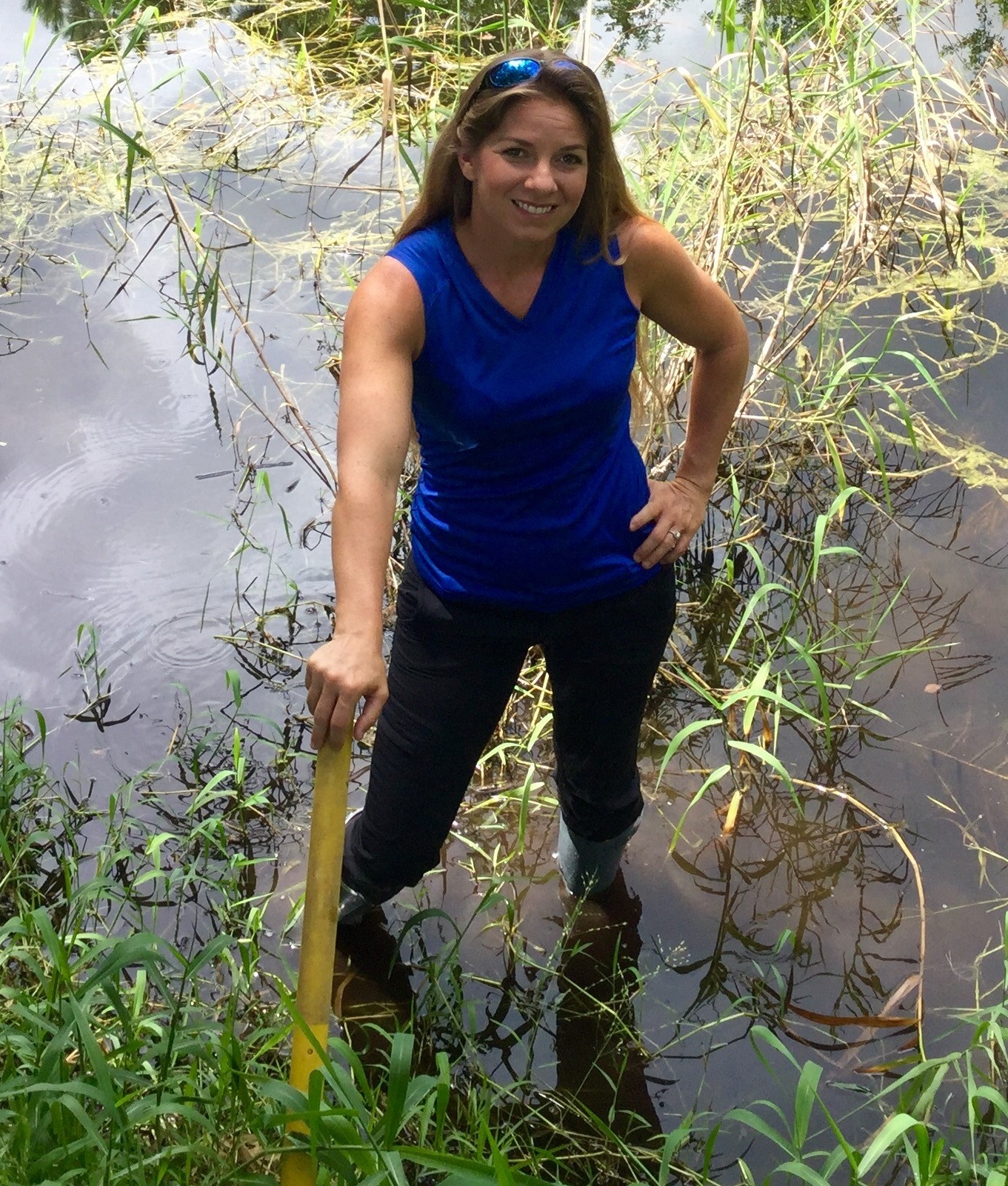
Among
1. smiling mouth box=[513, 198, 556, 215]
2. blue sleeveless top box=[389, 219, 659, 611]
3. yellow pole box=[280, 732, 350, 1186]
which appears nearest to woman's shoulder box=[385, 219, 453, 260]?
blue sleeveless top box=[389, 219, 659, 611]

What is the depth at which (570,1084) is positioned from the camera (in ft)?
7.13

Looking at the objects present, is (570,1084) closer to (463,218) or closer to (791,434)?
(463,218)

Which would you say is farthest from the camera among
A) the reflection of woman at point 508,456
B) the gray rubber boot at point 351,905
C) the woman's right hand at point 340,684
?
the gray rubber boot at point 351,905

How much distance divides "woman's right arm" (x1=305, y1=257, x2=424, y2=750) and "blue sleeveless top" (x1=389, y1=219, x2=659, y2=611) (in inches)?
1.7

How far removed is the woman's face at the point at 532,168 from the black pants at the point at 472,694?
0.52 metres

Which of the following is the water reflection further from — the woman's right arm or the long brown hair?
the long brown hair

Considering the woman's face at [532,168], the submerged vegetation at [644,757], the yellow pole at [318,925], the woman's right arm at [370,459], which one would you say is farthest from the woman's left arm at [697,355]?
the yellow pole at [318,925]

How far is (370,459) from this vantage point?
156cm

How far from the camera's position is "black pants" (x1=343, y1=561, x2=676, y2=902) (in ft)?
6.08

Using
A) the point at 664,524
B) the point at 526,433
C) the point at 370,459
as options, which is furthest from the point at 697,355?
the point at 370,459

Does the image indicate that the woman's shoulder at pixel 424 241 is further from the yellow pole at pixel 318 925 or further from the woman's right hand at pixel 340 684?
the yellow pole at pixel 318 925

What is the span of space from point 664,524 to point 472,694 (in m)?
0.37

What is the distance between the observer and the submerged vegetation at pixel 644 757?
1.81m

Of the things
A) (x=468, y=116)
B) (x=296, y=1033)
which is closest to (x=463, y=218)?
(x=468, y=116)
